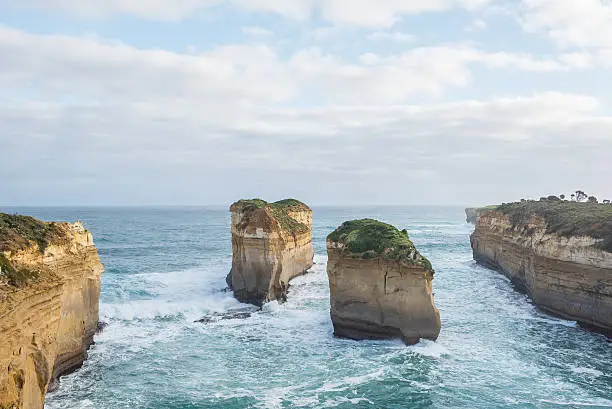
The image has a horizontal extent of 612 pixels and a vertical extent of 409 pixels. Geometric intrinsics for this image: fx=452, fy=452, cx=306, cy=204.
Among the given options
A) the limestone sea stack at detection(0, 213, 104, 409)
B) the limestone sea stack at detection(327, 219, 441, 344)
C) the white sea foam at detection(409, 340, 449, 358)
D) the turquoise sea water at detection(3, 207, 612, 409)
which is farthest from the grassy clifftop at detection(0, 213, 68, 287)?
the white sea foam at detection(409, 340, 449, 358)

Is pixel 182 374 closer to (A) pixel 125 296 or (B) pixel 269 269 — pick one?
(B) pixel 269 269

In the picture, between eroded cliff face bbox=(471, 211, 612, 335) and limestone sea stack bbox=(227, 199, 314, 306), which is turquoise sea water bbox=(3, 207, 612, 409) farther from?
limestone sea stack bbox=(227, 199, 314, 306)

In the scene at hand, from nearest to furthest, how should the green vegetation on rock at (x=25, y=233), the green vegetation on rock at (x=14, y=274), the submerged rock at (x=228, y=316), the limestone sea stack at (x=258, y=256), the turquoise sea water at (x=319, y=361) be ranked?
the green vegetation on rock at (x=14, y=274)
the green vegetation on rock at (x=25, y=233)
the turquoise sea water at (x=319, y=361)
the submerged rock at (x=228, y=316)
the limestone sea stack at (x=258, y=256)

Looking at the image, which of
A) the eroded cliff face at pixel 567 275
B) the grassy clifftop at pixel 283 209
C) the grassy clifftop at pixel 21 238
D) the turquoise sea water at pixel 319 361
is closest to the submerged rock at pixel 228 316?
the turquoise sea water at pixel 319 361

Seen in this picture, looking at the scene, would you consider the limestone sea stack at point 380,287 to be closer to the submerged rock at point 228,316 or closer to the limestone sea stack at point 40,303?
the submerged rock at point 228,316

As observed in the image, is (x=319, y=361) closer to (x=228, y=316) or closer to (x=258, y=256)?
(x=228, y=316)

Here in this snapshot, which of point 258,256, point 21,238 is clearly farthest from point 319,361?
point 21,238

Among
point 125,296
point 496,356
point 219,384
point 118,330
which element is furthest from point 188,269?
point 496,356
